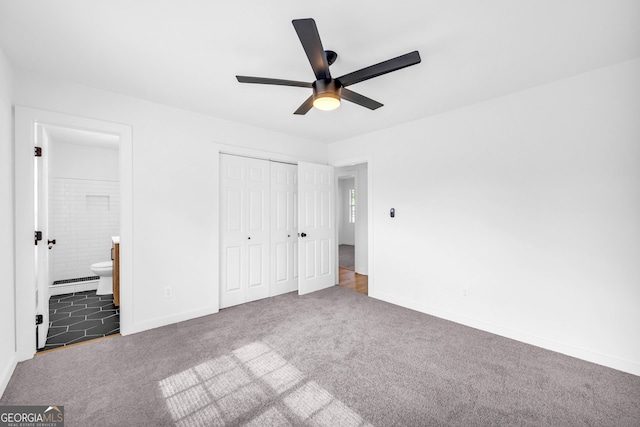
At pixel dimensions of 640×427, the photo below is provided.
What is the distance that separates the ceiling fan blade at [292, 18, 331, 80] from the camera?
4.43 feet

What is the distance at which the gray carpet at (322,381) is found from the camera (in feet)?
5.67

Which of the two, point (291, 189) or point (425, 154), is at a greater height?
point (425, 154)

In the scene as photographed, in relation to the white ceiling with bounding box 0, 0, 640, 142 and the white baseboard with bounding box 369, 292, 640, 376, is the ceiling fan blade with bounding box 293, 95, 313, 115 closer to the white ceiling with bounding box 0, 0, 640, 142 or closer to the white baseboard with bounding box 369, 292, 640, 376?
the white ceiling with bounding box 0, 0, 640, 142

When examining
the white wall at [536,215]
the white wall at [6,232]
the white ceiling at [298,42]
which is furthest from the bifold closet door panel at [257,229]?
the white wall at [6,232]

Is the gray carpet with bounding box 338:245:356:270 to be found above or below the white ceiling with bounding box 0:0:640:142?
below

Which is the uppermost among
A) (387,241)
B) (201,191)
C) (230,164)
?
(230,164)

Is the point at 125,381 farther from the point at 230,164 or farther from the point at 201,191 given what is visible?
the point at 230,164

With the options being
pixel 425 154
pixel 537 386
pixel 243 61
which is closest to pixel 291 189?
pixel 425 154

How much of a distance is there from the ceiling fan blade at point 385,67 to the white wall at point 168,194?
87.8 inches

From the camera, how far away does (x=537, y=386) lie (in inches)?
79.9

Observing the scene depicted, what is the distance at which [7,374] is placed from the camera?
80.5 inches

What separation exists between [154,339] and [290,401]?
175 cm

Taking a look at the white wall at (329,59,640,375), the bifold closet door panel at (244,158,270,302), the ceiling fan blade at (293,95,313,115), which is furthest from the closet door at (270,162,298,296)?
the ceiling fan blade at (293,95,313,115)

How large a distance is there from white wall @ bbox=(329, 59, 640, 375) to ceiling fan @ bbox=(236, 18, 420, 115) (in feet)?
5.16
